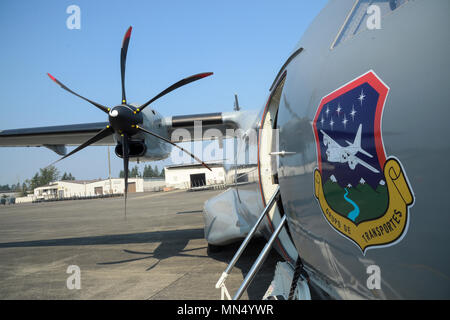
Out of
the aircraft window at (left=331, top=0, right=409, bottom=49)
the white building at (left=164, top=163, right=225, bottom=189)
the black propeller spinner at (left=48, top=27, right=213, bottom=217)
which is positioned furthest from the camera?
the white building at (left=164, top=163, right=225, bottom=189)

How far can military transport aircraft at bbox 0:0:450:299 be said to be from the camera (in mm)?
1360

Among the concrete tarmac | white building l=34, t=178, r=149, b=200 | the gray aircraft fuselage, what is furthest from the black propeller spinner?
white building l=34, t=178, r=149, b=200

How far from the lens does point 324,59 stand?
225 cm

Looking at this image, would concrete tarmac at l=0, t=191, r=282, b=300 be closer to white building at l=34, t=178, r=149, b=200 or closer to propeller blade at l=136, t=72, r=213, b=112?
propeller blade at l=136, t=72, r=213, b=112

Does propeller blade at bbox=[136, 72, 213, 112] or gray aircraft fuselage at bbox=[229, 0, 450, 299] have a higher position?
propeller blade at bbox=[136, 72, 213, 112]

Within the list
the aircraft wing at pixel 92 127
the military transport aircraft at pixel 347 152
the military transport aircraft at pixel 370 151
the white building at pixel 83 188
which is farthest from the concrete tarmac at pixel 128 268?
the white building at pixel 83 188

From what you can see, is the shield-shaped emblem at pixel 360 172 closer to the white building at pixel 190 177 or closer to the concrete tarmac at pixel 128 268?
the concrete tarmac at pixel 128 268

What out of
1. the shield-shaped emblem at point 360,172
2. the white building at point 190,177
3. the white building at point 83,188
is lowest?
the white building at point 83,188

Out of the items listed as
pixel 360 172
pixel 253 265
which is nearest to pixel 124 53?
pixel 253 265

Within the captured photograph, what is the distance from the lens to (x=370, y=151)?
165 cm

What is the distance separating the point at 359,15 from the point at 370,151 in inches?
35.5

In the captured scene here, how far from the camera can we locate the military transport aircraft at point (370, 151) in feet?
4.46
